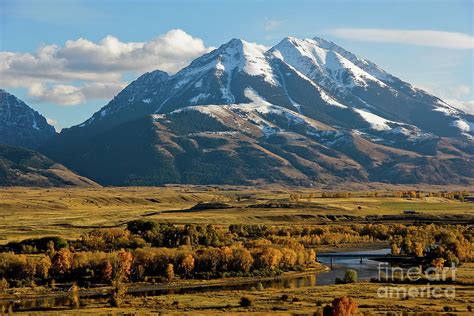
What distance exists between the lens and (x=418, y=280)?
6654 inches

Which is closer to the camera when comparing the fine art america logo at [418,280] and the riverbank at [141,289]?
the fine art america logo at [418,280]

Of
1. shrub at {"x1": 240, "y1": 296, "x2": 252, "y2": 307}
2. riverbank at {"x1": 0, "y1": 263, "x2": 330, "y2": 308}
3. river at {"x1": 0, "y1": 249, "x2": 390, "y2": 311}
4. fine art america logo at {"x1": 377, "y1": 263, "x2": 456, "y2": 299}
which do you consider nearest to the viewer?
shrub at {"x1": 240, "y1": 296, "x2": 252, "y2": 307}

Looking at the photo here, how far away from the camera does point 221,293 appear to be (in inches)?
6137

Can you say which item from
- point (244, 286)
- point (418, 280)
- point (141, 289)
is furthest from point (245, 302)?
point (418, 280)

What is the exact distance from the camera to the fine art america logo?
150 m

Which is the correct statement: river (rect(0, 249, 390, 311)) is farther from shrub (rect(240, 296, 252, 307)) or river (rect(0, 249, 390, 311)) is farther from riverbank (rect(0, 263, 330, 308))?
shrub (rect(240, 296, 252, 307))

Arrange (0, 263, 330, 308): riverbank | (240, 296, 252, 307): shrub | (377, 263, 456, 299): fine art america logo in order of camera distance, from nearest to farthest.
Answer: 1. (240, 296, 252, 307): shrub
2. (377, 263, 456, 299): fine art america logo
3. (0, 263, 330, 308): riverbank

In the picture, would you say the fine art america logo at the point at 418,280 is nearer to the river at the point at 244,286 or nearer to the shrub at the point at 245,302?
the river at the point at 244,286

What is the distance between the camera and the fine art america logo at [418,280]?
5896 inches

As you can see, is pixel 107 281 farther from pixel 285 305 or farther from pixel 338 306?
pixel 338 306

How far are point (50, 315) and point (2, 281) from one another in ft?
124

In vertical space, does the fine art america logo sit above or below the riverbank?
above

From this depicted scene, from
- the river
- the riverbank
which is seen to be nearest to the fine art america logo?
the river

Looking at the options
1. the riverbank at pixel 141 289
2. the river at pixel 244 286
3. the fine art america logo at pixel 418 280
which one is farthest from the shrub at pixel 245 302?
the riverbank at pixel 141 289
